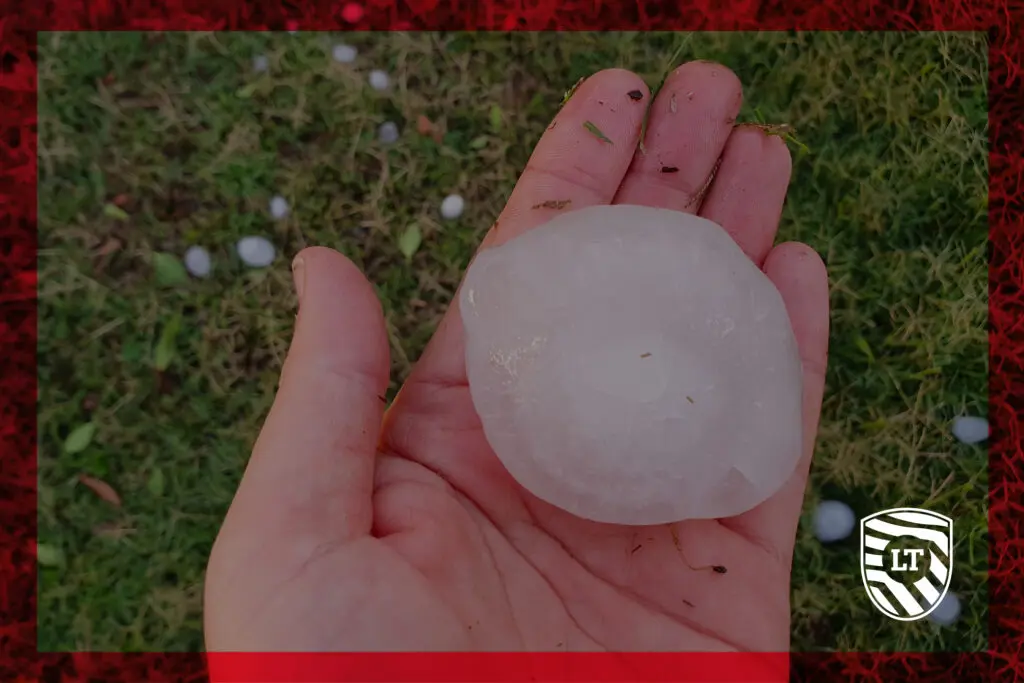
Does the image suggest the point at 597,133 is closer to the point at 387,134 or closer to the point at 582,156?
the point at 582,156

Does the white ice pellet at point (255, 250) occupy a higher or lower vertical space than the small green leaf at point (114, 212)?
lower

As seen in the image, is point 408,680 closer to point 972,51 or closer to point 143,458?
point 143,458

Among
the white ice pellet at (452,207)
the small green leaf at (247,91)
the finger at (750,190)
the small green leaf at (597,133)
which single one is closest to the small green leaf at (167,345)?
the small green leaf at (247,91)

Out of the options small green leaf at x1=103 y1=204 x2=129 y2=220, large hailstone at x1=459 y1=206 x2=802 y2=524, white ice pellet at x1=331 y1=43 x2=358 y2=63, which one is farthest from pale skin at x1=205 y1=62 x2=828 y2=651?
small green leaf at x1=103 y1=204 x2=129 y2=220

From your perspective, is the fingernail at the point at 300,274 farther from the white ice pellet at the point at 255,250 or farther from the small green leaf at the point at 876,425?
the small green leaf at the point at 876,425

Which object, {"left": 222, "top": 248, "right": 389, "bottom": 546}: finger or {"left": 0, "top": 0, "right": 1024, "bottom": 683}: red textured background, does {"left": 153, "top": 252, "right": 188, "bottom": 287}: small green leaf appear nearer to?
{"left": 0, "top": 0, "right": 1024, "bottom": 683}: red textured background

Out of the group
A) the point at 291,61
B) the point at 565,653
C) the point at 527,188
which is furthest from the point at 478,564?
the point at 291,61
